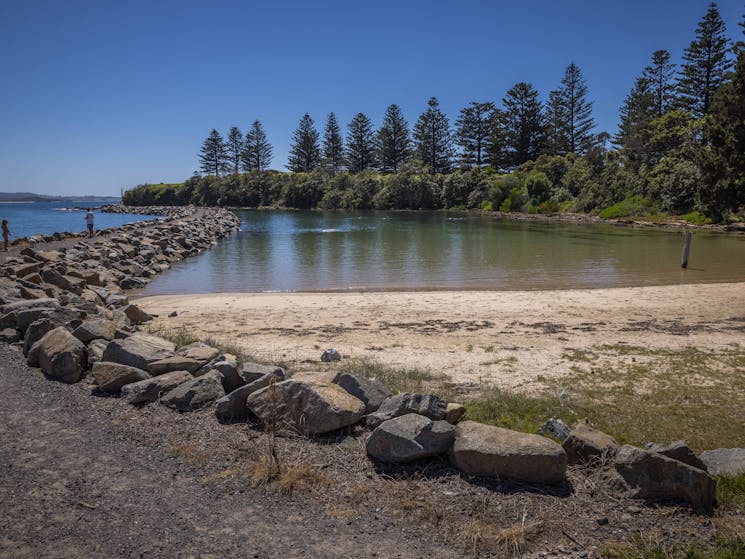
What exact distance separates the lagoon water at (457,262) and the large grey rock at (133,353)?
1249cm

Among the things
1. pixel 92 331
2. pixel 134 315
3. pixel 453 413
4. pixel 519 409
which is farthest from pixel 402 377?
pixel 134 315

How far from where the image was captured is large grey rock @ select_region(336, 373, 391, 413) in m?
5.91

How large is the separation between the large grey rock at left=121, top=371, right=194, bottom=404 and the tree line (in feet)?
91.7

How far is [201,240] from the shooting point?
37250 mm

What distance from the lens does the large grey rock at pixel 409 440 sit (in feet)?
16.0

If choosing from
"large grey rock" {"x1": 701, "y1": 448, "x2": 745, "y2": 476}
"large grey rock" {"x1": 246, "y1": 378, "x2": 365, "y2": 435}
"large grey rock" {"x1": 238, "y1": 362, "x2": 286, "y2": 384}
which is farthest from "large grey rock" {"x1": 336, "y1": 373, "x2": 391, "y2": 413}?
"large grey rock" {"x1": 701, "y1": 448, "x2": 745, "y2": 476}

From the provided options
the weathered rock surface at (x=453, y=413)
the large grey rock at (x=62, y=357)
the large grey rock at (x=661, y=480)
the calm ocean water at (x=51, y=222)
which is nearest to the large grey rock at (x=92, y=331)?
the large grey rock at (x=62, y=357)

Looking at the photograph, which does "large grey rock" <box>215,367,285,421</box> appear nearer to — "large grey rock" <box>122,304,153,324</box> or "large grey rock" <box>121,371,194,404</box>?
"large grey rock" <box>121,371,194,404</box>

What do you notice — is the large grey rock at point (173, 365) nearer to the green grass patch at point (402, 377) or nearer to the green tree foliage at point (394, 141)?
the green grass patch at point (402, 377)

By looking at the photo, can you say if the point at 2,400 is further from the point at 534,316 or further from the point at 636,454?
the point at 534,316

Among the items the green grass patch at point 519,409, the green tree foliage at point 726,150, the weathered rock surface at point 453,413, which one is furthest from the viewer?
the green tree foliage at point 726,150

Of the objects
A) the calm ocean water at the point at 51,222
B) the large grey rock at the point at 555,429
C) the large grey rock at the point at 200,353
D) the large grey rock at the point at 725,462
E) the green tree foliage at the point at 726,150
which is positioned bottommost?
the large grey rock at the point at 725,462

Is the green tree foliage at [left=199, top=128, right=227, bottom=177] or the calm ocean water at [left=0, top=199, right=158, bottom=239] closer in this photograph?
the calm ocean water at [left=0, top=199, right=158, bottom=239]

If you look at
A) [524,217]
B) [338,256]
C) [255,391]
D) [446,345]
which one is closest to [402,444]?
[255,391]
